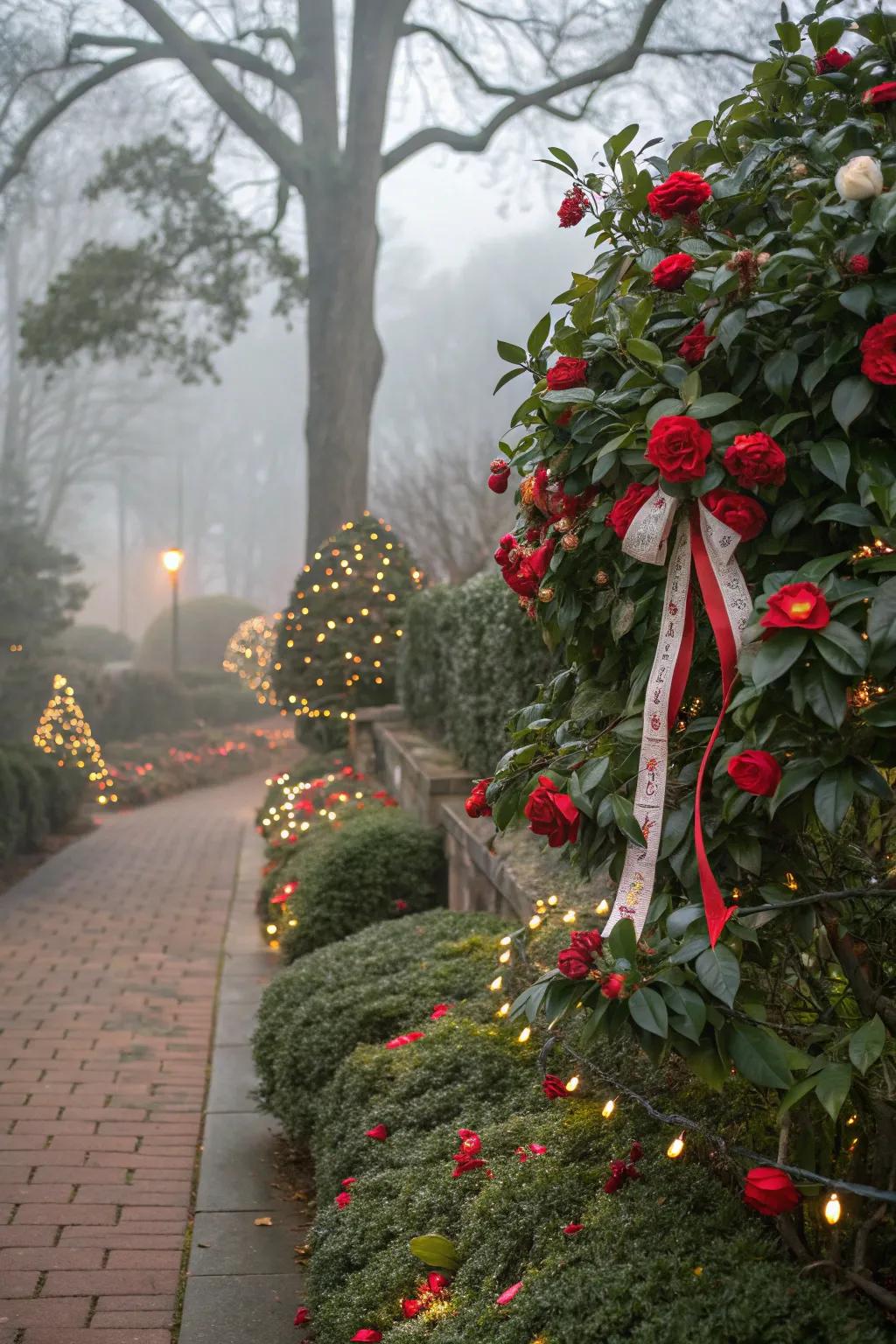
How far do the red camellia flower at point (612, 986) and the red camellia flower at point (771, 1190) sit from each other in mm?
390

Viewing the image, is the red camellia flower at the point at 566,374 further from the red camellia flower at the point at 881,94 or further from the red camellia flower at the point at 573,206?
the red camellia flower at the point at 881,94

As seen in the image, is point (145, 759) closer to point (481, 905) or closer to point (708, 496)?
point (481, 905)

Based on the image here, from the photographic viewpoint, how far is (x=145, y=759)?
1759 cm

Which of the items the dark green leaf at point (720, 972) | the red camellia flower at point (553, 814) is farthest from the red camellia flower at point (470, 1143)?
the dark green leaf at point (720, 972)

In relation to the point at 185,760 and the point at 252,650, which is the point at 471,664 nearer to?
the point at 185,760

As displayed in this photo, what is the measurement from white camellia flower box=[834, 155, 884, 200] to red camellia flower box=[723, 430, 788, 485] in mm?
395

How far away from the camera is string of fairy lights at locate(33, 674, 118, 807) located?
1400 cm

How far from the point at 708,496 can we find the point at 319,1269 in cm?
210

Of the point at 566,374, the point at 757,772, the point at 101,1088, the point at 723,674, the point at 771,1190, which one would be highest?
the point at 566,374

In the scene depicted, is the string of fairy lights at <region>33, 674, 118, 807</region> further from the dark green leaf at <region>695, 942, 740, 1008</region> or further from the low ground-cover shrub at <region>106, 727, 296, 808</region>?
the dark green leaf at <region>695, 942, 740, 1008</region>

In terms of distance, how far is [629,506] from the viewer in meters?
2.09

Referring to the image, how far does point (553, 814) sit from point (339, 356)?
47.1 feet

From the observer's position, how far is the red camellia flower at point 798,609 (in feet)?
5.55

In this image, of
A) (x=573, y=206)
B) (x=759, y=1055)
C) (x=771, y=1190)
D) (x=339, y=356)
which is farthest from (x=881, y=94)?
(x=339, y=356)
